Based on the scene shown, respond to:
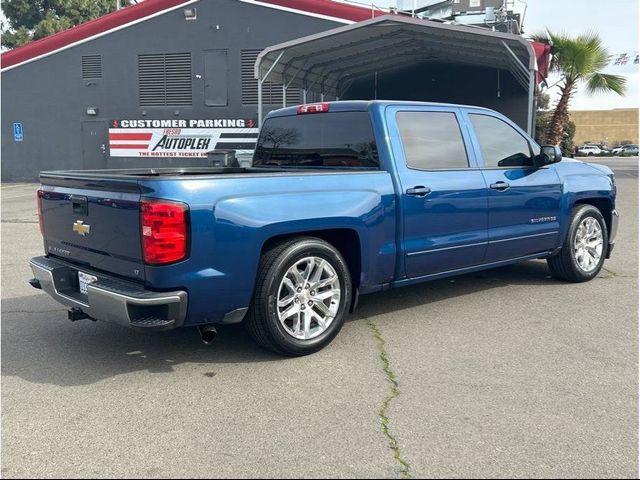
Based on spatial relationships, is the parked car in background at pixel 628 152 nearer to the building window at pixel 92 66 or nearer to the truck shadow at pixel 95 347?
the building window at pixel 92 66

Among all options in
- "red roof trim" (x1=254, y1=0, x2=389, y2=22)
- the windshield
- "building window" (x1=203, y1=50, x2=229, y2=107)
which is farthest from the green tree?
the windshield

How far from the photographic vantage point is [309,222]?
14.0 ft

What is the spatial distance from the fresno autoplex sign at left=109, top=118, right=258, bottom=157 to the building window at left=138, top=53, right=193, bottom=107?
679mm

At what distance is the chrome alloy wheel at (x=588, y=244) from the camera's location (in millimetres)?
6531

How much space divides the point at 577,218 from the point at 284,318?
3.78 meters

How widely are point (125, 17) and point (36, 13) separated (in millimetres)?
22191

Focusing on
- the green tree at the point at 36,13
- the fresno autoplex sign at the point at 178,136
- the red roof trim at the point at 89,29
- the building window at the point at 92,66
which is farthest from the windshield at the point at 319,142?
the green tree at the point at 36,13

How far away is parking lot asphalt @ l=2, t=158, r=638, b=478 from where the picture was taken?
2.93 metres

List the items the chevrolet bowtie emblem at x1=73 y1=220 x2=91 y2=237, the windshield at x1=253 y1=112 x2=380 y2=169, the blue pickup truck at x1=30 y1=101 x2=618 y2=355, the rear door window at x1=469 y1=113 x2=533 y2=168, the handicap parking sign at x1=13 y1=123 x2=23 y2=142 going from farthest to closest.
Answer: the handicap parking sign at x1=13 y1=123 x2=23 y2=142, the rear door window at x1=469 y1=113 x2=533 y2=168, the windshield at x1=253 y1=112 x2=380 y2=169, the chevrolet bowtie emblem at x1=73 y1=220 x2=91 y2=237, the blue pickup truck at x1=30 y1=101 x2=618 y2=355

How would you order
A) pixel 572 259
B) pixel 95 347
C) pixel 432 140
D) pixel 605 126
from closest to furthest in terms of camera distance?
pixel 95 347, pixel 432 140, pixel 572 259, pixel 605 126

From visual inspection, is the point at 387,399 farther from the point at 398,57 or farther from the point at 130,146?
the point at 130,146

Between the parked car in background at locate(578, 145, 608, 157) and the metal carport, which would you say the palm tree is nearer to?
the metal carport

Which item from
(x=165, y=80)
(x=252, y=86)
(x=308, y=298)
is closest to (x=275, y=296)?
(x=308, y=298)

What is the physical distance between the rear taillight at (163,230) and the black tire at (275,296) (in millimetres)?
655
